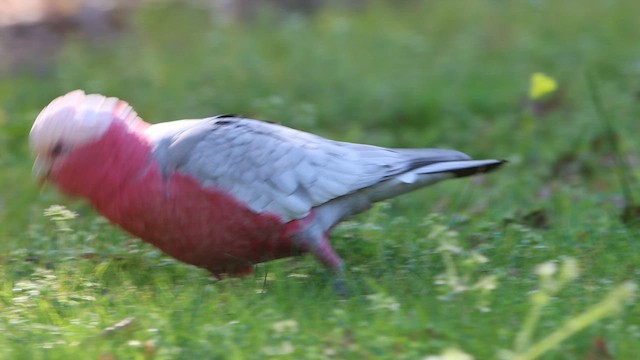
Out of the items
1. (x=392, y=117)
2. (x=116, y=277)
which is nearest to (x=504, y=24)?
(x=392, y=117)

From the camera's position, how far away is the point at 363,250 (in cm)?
421

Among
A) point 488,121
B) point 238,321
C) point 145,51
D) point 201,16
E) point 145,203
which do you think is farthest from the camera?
point 201,16

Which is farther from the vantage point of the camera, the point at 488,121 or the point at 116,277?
the point at 488,121

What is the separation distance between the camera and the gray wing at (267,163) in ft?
12.2

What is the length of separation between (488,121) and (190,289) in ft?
13.1

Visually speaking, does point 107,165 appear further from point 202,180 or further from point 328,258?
point 328,258

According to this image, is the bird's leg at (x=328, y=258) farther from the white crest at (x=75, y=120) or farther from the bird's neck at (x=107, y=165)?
the white crest at (x=75, y=120)

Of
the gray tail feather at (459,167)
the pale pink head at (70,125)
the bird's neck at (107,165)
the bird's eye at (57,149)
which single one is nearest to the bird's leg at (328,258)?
the gray tail feather at (459,167)

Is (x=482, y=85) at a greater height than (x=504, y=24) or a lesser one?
lesser

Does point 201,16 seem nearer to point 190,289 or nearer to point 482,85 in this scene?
point 482,85

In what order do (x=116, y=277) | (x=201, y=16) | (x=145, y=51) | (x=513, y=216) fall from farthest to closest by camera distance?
(x=201, y=16) < (x=145, y=51) < (x=513, y=216) < (x=116, y=277)

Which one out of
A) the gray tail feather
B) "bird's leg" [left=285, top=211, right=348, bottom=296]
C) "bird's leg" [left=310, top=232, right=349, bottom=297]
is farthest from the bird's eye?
the gray tail feather

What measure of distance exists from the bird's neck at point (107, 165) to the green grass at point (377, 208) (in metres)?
0.41

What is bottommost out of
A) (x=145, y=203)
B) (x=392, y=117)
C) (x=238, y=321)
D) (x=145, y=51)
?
(x=238, y=321)
